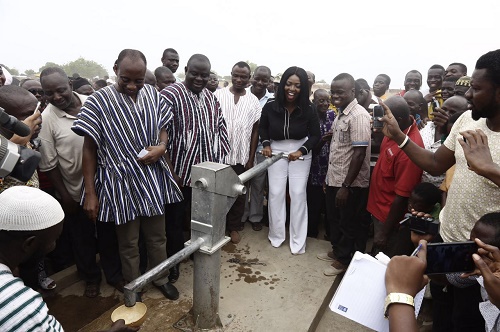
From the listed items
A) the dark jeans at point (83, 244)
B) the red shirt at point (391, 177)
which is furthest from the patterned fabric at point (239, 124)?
the dark jeans at point (83, 244)

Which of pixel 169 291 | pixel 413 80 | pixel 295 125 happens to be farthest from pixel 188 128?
pixel 413 80

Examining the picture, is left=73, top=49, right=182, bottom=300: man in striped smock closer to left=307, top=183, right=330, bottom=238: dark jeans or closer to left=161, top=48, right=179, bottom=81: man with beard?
left=307, top=183, right=330, bottom=238: dark jeans

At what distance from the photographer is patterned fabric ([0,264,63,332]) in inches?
45.9

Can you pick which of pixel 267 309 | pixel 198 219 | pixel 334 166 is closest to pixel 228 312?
pixel 267 309

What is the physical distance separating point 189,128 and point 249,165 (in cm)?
124

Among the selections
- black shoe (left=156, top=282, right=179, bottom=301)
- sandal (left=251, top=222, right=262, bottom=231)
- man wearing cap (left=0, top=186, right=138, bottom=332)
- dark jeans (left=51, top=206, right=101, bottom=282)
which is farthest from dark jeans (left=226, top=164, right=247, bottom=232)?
man wearing cap (left=0, top=186, right=138, bottom=332)

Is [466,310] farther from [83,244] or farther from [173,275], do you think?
[83,244]

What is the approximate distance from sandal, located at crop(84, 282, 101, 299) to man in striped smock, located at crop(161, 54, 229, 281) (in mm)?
676

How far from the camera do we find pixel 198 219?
6.65 ft

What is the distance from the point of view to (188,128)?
312 cm

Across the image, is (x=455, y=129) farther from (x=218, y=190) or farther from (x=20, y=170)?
(x=20, y=170)

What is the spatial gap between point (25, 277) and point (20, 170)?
1.83m

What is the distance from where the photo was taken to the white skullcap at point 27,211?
1.34 meters

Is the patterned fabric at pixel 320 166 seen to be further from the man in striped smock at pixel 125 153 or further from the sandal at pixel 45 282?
the sandal at pixel 45 282
